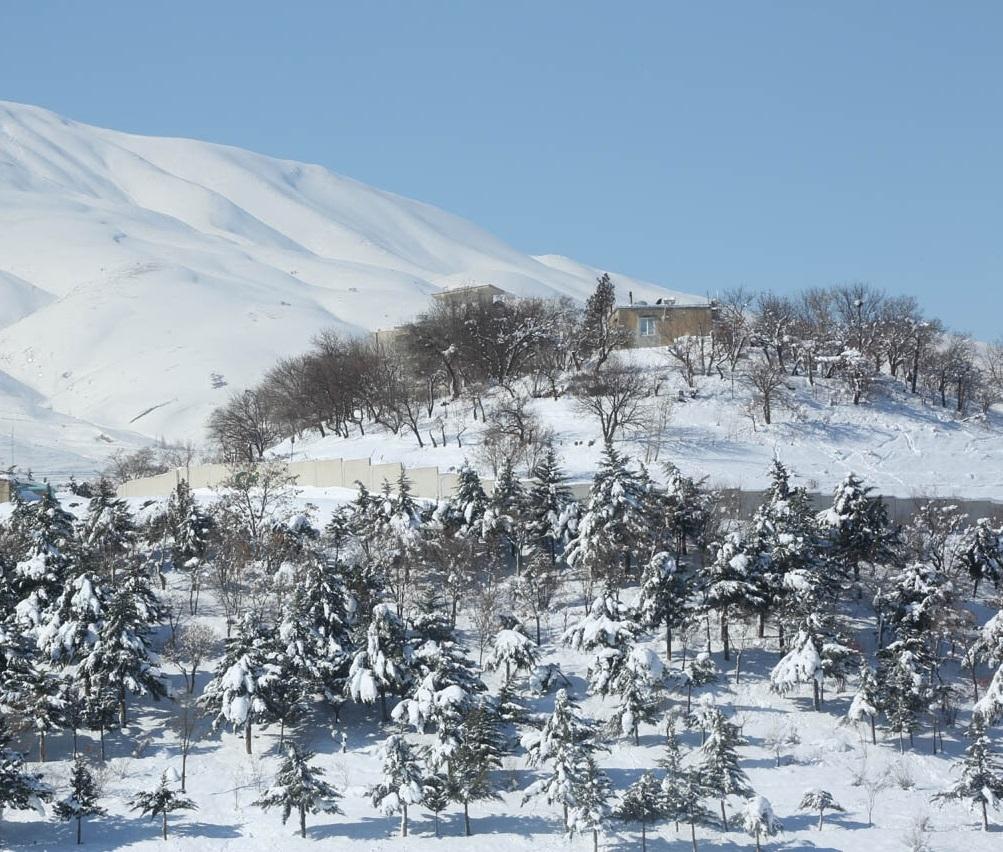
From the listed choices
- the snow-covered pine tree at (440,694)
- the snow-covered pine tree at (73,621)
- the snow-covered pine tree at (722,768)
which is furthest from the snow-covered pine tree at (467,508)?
the snow-covered pine tree at (722,768)

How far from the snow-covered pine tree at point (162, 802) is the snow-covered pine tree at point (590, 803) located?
9.24 meters

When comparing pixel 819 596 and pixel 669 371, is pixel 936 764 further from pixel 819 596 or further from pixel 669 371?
pixel 669 371

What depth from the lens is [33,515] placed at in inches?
1633

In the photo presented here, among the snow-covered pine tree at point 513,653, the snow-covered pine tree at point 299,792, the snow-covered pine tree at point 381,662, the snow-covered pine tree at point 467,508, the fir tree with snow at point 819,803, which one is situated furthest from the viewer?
the snow-covered pine tree at point 467,508

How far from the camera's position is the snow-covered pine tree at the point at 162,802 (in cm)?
3025

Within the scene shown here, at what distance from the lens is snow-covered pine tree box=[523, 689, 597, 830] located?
96.9 ft

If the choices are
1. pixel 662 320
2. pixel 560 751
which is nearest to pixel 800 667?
pixel 560 751

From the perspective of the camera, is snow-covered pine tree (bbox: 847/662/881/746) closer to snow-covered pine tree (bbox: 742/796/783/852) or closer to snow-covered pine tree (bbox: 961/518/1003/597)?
snow-covered pine tree (bbox: 742/796/783/852)

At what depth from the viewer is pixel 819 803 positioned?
3159cm

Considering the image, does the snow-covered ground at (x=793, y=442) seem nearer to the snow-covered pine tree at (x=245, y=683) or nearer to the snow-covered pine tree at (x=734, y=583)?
the snow-covered pine tree at (x=734, y=583)

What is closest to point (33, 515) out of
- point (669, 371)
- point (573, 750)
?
point (573, 750)

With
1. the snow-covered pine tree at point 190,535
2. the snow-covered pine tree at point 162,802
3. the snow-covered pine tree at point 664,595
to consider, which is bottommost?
the snow-covered pine tree at point 162,802

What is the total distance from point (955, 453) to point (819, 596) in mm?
27918

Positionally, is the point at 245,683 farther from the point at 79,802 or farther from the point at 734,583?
the point at 734,583
